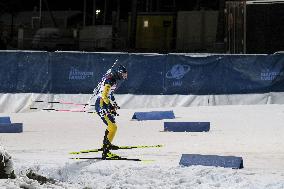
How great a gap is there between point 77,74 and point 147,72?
2.77m

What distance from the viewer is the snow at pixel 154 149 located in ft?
36.3

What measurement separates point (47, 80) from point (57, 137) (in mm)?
7316

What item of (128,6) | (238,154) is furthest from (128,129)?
(128,6)

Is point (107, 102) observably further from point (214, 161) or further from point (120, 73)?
point (214, 161)

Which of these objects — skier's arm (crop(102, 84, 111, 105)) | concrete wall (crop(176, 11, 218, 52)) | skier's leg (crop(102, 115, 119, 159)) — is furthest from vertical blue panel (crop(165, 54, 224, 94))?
concrete wall (crop(176, 11, 218, 52))

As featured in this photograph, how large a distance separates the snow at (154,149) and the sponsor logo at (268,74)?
1328 mm

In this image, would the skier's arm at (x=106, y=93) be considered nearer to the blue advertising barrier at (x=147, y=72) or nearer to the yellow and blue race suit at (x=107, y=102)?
the yellow and blue race suit at (x=107, y=102)

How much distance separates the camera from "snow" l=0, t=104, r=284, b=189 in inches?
436

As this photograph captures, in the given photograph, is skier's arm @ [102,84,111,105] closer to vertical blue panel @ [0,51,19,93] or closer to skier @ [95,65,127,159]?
skier @ [95,65,127,159]

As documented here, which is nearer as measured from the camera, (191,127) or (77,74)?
(191,127)

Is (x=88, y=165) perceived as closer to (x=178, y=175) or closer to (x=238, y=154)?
(x=178, y=175)

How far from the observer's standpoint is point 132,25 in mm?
55500

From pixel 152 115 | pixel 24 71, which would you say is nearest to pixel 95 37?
pixel 24 71

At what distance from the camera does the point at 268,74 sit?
26812 mm
